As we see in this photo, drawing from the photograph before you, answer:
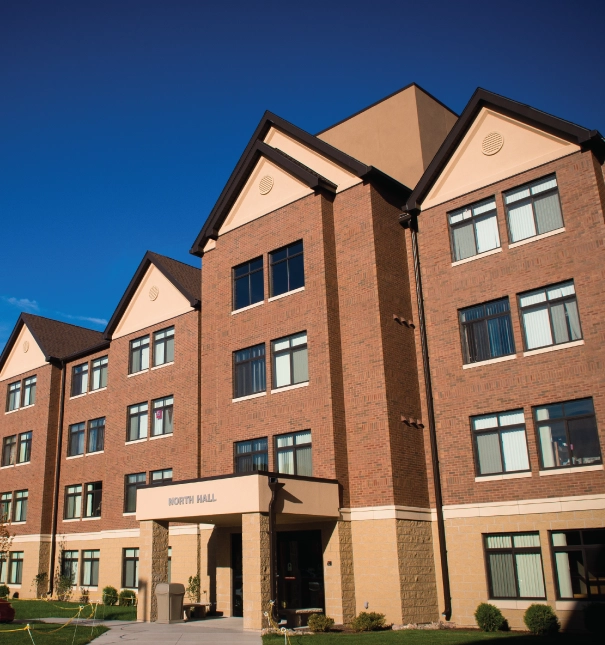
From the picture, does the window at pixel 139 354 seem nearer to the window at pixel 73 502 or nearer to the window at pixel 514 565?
the window at pixel 73 502

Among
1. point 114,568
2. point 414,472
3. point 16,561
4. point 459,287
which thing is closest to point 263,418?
point 414,472

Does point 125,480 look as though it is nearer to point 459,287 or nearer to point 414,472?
point 414,472

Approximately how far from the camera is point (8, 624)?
23.0 m

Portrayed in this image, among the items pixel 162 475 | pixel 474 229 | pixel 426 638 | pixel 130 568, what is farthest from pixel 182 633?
pixel 474 229

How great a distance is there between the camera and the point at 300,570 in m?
23.4

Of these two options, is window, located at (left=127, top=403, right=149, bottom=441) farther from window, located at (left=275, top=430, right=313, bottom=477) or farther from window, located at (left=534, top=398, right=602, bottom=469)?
window, located at (left=534, top=398, right=602, bottom=469)

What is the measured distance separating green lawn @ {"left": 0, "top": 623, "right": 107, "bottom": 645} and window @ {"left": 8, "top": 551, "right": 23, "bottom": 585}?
16.8m

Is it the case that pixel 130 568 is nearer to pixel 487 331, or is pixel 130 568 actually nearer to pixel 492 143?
pixel 487 331

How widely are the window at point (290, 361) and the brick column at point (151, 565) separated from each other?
20.7 feet

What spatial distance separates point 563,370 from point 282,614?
10693 millimetres

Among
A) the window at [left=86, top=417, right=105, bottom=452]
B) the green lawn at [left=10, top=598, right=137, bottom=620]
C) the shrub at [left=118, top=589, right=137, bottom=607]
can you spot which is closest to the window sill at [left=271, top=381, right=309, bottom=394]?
the green lawn at [left=10, top=598, right=137, bottom=620]

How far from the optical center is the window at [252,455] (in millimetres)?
25078

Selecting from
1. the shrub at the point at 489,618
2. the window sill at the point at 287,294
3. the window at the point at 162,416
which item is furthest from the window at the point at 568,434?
the window at the point at 162,416

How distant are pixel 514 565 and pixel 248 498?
306 inches
